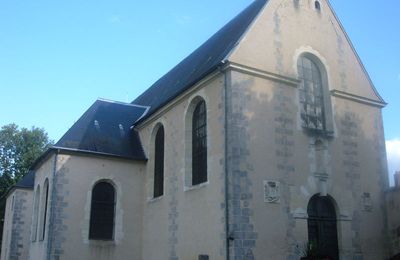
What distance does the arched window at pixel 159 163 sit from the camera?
54.2 feet

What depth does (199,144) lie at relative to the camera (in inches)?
556

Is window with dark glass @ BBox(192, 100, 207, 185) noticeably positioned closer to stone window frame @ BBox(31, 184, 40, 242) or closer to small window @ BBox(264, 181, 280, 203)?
small window @ BBox(264, 181, 280, 203)

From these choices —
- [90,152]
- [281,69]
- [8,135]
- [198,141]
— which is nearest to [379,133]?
[281,69]

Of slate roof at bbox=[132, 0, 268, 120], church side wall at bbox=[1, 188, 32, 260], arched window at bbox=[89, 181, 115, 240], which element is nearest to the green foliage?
church side wall at bbox=[1, 188, 32, 260]

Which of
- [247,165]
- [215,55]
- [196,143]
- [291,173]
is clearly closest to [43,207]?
[196,143]

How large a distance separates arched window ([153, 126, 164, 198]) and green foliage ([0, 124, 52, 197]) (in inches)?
899

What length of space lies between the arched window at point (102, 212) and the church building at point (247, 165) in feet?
0.13

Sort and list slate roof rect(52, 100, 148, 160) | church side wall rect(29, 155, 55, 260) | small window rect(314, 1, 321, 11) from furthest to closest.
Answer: slate roof rect(52, 100, 148, 160) → church side wall rect(29, 155, 55, 260) → small window rect(314, 1, 321, 11)

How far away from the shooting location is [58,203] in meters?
15.8

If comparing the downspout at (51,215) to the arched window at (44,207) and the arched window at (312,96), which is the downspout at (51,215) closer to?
the arched window at (44,207)

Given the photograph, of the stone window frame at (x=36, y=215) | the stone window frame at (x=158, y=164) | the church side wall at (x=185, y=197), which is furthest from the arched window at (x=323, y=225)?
the stone window frame at (x=36, y=215)

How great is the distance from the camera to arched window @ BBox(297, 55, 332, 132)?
13981 millimetres

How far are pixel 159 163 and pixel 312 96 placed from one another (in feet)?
20.5

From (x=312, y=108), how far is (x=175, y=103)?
4697mm
